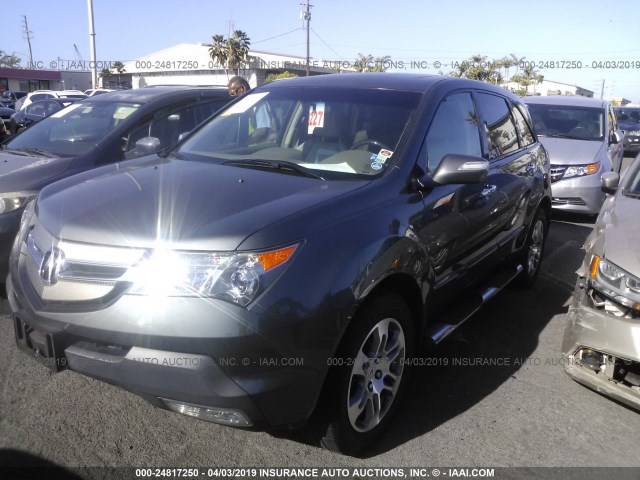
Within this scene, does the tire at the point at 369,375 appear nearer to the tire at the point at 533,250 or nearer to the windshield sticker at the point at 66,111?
the tire at the point at 533,250

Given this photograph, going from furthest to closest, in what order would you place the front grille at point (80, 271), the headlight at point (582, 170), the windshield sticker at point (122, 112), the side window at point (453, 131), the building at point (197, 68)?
1. the building at point (197, 68)
2. the headlight at point (582, 170)
3. the windshield sticker at point (122, 112)
4. the side window at point (453, 131)
5. the front grille at point (80, 271)

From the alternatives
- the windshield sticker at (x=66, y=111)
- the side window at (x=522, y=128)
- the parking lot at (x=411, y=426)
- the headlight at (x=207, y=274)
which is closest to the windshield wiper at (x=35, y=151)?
the windshield sticker at (x=66, y=111)

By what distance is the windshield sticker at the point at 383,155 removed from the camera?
10.4 feet

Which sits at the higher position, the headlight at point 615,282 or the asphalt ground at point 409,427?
the headlight at point 615,282

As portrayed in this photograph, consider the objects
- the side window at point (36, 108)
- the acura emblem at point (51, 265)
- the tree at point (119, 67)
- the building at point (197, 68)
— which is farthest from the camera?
the tree at point (119, 67)

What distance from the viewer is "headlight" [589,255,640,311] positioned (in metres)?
3.02

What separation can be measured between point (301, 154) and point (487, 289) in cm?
175

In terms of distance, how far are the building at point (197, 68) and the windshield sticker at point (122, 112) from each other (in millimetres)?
46986

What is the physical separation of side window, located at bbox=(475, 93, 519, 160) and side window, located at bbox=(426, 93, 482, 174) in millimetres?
186

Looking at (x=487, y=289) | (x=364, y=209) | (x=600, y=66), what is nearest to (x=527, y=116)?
(x=487, y=289)

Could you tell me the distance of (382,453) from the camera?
2842mm

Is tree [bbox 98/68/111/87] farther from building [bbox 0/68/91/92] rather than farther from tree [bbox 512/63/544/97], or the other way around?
tree [bbox 512/63/544/97]

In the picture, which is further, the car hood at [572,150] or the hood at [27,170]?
the car hood at [572,150]

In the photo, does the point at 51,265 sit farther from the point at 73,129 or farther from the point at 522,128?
the point at 522,128
